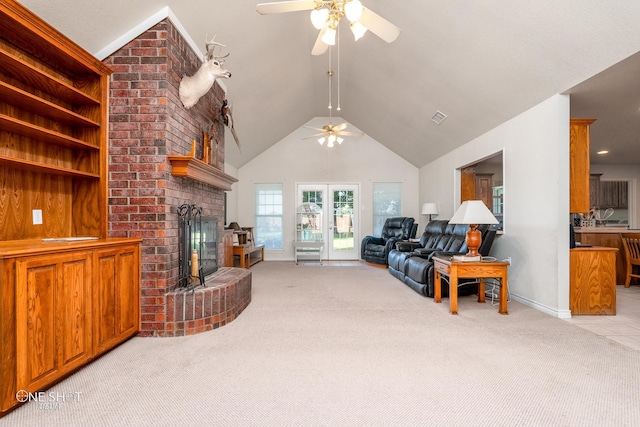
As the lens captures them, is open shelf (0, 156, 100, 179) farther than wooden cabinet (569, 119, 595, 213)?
No

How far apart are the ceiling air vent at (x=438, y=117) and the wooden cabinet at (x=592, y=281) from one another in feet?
8.86

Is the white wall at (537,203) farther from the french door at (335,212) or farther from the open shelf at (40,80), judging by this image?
the open shelf at (40,80)

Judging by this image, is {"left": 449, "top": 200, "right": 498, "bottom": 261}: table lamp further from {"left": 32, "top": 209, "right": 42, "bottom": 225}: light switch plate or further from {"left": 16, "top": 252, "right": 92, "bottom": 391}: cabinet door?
{"left": 32, "top": 209, "right": 42, "bottom": 225}: light switch plate

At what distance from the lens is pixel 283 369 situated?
2150mm

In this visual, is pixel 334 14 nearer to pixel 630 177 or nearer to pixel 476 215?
pixel 476 215

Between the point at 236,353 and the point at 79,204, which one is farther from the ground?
the point at 79,204

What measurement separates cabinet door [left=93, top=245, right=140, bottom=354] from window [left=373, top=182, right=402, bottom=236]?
6274 millimetres

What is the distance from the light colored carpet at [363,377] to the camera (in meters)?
1.64

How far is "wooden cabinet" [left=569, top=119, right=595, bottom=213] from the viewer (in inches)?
138

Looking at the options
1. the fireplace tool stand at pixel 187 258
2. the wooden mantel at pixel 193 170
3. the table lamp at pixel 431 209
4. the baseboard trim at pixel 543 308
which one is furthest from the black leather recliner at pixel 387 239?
the fireplace tool stand at pixel 187 258

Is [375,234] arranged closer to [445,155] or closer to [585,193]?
[445,155]

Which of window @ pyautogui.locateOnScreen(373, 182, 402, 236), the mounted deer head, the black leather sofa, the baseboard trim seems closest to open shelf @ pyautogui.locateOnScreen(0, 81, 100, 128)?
the mounted deer head

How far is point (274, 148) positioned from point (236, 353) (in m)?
6.42

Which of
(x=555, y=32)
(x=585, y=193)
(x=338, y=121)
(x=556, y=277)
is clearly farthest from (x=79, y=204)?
(x=338, y=121)
